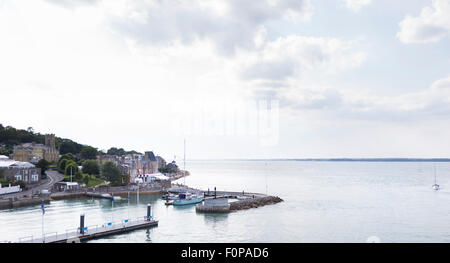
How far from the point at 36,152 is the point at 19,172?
46181mm

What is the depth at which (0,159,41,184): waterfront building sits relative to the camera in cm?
6606

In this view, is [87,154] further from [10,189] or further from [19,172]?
[10,189]

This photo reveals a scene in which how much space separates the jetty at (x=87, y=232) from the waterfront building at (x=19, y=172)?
142ft

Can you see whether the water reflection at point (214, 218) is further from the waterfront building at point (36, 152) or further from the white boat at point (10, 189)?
the waterfront building at point (36, 152)

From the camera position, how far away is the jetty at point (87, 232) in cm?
2714

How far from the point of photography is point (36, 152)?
4309 inches

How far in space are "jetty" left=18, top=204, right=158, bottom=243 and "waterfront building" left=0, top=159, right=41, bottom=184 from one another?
43.3m

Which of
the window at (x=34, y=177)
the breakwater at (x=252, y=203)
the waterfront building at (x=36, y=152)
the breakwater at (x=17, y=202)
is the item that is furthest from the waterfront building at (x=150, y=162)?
the breakwater at (x=252, y=203)

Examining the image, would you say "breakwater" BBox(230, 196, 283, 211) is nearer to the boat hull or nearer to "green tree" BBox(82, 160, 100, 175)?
the boat hull

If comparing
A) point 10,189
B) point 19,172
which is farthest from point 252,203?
point 19,172

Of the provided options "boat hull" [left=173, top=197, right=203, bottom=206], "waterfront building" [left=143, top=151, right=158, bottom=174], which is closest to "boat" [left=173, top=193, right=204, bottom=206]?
"boat hull" [left=173, top=197, right=203, bottom=206]

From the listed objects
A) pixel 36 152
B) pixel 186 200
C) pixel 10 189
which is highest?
pixel 36 152
